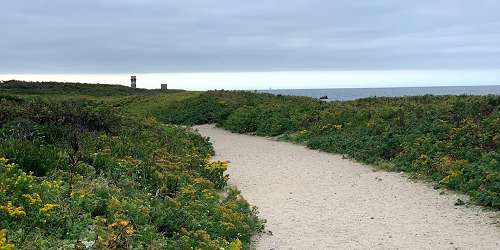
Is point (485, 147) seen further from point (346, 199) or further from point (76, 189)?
point (76, 189)

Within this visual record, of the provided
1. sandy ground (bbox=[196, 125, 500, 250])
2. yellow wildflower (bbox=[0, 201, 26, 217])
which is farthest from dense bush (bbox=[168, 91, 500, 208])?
yellow wildflower (bbox=[0, 201, 26, 217])

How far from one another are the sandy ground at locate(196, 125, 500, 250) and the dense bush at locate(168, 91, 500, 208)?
65 centimetres

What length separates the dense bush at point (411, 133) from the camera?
1197 cm

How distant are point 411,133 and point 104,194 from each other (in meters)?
11.1

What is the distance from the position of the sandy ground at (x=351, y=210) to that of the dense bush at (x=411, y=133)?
65 centimetres

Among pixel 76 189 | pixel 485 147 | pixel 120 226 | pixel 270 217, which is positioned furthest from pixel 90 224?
pixel 485 147

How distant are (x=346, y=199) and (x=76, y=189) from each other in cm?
555

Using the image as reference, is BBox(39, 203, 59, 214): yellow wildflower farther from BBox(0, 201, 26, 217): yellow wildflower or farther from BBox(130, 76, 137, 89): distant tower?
BBox(130, 76, 137, 89): distant tower

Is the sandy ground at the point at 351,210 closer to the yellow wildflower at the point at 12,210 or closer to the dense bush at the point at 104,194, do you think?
the dense bush at the point at 104,194

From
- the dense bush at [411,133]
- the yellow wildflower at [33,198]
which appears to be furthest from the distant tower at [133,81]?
the yellow wildflower at [33,198]

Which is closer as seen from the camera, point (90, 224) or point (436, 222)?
point (90, 224)

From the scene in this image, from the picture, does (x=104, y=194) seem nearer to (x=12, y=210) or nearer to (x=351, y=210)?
(x=12, y=210)

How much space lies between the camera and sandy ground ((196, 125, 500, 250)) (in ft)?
27.2

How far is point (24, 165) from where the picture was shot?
8953mm
